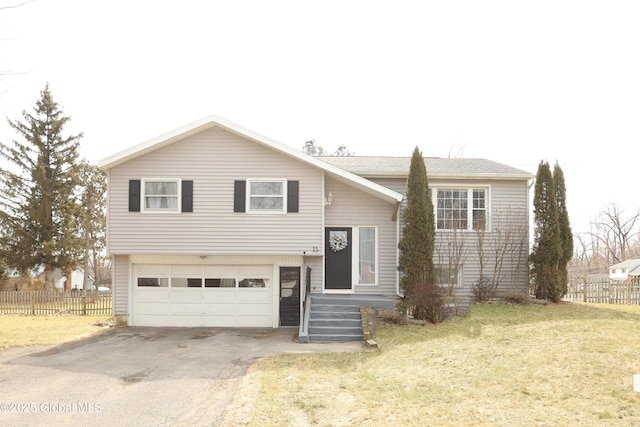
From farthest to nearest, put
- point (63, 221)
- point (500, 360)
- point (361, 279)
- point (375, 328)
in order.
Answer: point (63, 221), point (361, 279), point (375, 328), point (500, 360)

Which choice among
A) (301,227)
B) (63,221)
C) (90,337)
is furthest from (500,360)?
(63,221)

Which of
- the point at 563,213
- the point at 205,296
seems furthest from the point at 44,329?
the point at 563,213

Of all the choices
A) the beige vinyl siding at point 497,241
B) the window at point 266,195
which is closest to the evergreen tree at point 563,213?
the beige vinyl siding at point 497,241

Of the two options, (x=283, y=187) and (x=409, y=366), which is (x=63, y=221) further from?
(x=409, y=366)

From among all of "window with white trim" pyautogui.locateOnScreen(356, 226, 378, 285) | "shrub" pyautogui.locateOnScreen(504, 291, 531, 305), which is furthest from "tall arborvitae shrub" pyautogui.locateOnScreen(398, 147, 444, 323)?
"shrub" pyautogui.locateOnScreen(504, 291, 531, 305)

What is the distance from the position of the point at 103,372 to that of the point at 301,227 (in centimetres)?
739

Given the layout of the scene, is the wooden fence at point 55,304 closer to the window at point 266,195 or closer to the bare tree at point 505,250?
the window at point 266,195

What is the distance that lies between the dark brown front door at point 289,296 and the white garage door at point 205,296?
385 mm

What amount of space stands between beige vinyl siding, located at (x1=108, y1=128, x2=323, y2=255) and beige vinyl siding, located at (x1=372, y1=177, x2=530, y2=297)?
163 inches

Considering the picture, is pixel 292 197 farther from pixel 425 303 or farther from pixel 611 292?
pixel 611 292

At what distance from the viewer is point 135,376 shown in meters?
10.1

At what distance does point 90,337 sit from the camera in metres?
15.1

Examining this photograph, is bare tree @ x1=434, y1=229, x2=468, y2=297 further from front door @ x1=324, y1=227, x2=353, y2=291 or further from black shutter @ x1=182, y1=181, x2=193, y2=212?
black shutter @ x1=182, y1=181, x2=193, y2=212

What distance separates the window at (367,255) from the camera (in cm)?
1773
